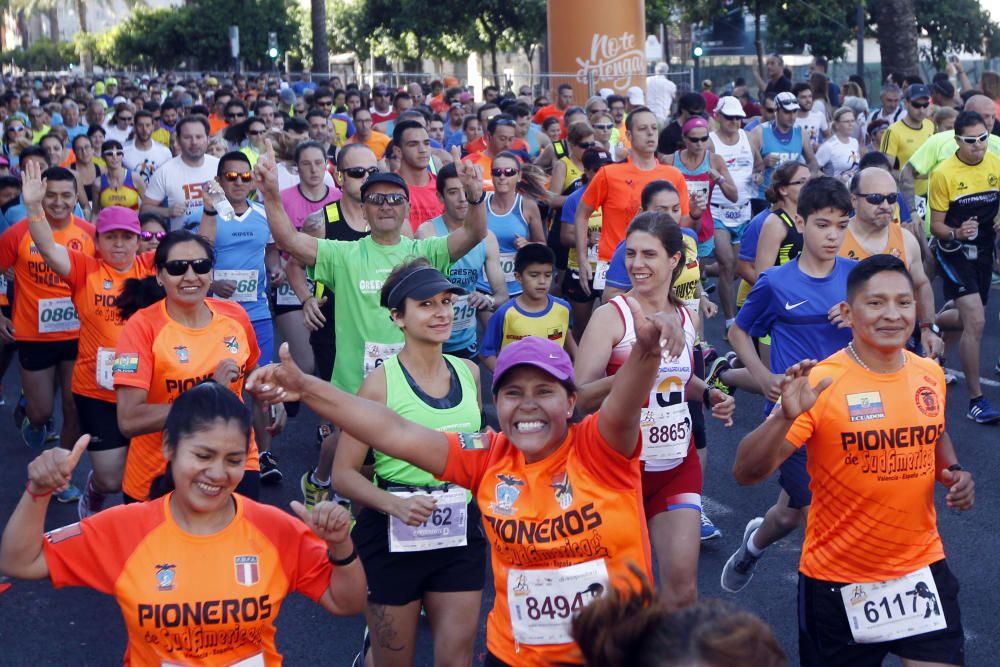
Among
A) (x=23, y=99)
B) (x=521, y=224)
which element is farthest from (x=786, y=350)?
(x=23, y=99)

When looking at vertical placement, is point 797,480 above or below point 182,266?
below

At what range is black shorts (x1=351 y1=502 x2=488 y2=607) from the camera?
482 centimetres

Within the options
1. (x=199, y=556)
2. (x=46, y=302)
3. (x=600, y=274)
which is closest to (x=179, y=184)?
(x=46, y=302)

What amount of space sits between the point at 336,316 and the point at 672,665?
4.64 metres

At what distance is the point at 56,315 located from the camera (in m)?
Answer: 8.56

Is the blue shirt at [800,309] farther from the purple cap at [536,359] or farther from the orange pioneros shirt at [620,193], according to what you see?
the orange pioneros shirt at [620,193]

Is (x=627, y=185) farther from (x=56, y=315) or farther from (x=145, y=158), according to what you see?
(x=145, y=158)

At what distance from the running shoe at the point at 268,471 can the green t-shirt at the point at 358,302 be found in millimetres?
1991

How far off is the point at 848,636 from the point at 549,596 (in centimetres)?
121

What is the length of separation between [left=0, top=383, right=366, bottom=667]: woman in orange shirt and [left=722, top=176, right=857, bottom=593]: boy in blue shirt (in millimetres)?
2644

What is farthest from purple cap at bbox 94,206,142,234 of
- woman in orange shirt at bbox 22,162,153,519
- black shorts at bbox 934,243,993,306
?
black shorts at bbox 934,243,993,306

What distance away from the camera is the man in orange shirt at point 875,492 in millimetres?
4352

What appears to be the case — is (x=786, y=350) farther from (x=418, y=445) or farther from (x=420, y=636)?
(x=418, y=445)

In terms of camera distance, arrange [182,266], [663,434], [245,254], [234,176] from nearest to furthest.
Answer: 1. [663,434]
2. [182,266]
3. [245,254]
4. [234,176]
